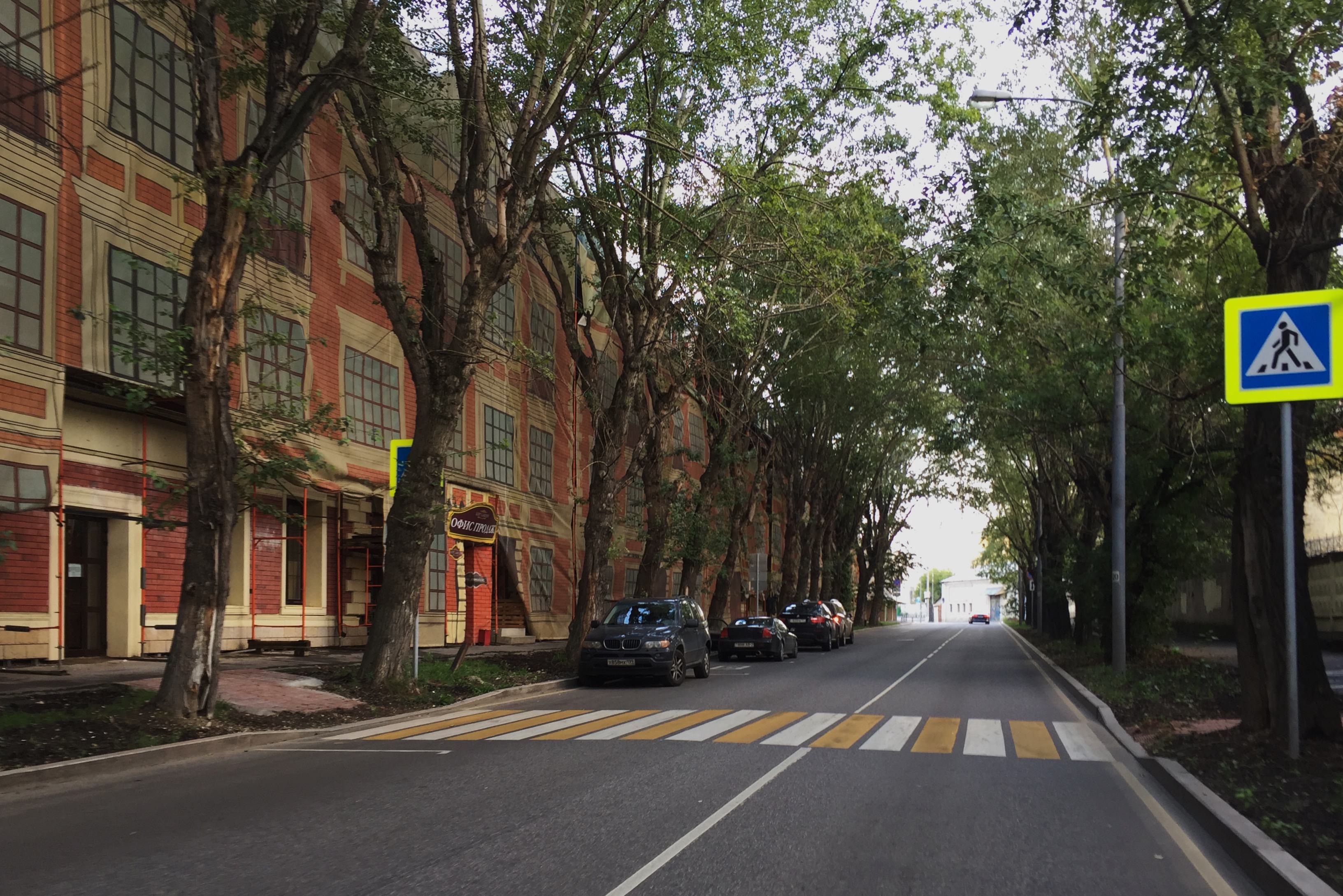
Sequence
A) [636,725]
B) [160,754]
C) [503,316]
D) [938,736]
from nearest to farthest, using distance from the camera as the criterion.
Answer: [160,754], [938,736], [636,725], [503,316]

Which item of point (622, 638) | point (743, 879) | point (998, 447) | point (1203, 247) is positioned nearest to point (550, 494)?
point (622, 638)

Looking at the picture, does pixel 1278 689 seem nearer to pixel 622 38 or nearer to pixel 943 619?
pixel 622 38

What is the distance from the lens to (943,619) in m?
169

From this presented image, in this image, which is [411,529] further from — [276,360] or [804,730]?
[276,360]

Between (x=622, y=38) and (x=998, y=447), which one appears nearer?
(x=622, y=38)

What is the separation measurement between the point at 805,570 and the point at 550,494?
1576 cm

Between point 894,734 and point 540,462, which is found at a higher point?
point 540,462

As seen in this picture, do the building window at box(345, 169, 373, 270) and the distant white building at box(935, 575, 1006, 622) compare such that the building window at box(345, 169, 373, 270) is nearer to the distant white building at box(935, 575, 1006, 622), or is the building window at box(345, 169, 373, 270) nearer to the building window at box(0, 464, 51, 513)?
the building window at box(0, 464, 51, 513)

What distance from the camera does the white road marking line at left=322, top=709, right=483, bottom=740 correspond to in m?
12.3

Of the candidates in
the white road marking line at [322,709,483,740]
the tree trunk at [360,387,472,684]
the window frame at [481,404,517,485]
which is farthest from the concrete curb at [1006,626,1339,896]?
the window frame at [481,404,517,485]

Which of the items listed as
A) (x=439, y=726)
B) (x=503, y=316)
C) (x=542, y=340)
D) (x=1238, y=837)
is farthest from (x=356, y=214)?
(x=1238, y=837)

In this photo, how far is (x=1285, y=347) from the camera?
9.04m

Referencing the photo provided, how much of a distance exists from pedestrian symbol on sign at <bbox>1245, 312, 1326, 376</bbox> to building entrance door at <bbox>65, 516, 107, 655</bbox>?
16387mm

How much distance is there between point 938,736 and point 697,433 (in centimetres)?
3662
